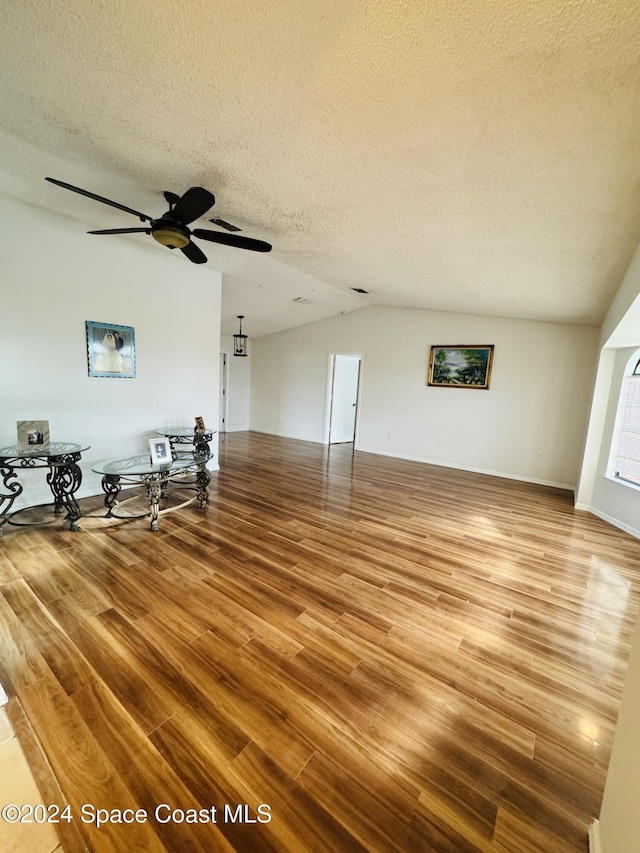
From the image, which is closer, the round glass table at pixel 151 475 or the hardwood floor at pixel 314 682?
the hardwood floor at pixel 314 682

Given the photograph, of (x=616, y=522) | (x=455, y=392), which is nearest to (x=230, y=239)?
(x=455, y=392)

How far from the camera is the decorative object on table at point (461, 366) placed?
18.6ft

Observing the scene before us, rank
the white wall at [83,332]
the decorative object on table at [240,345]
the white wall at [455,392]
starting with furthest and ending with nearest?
1. the decorative object on table at [240,345]
2. the white wall at [455,392]
3. the white wall at [83,332]

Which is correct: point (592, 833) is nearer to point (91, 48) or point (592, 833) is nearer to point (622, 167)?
point (622, 167)

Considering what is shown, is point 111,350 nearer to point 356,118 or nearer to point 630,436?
point 356,118

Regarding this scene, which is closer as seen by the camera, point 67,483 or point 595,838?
point 595,838

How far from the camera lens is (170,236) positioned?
238 cm

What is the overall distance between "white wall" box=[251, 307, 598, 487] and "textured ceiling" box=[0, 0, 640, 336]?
2.23 m

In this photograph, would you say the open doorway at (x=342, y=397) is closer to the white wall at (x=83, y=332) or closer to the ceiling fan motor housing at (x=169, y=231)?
the white wall at (x=83, y=332)

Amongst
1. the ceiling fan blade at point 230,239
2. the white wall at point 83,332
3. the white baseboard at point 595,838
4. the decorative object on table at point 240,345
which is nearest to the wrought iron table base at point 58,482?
the white wall at point 83,332

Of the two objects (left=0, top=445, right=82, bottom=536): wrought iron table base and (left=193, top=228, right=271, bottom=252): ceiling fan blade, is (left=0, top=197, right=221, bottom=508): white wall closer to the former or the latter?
(left=0, top=445, right=82, bottom=536): wrought iron table base

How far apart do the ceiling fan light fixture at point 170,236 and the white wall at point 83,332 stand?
1.73m

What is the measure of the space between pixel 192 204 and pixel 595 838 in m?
3.32

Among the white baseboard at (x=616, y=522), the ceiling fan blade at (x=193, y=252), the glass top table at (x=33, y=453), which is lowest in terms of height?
the white baseboard at (x=616, y=522)
